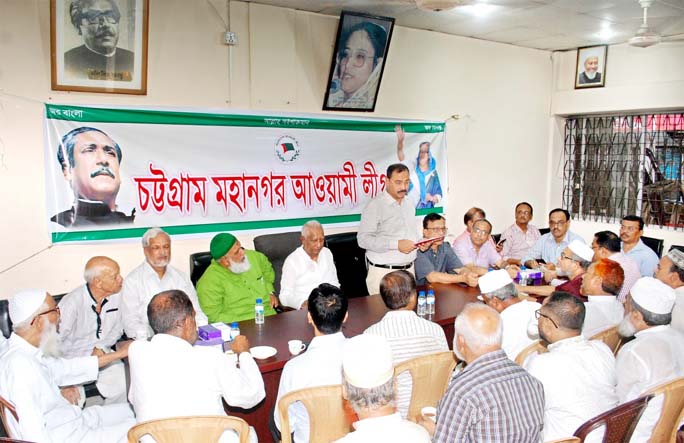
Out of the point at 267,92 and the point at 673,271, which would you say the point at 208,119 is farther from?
the point at 673,271

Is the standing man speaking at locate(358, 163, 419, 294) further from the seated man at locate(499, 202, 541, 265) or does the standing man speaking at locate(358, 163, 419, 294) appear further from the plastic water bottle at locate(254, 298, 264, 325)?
the seated man at locate(499, 202, 541, 265)

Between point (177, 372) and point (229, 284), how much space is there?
1746 millimetres

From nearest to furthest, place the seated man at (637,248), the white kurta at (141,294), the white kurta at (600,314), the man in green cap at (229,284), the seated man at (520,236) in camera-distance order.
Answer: the white kurta at (600,314) < the white kurta at (141,294) < the man in green cap at (229,284) < the seated man at (637,248) < the seated man at (520,236)

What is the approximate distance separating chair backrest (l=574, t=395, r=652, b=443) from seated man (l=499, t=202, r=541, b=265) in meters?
3.79

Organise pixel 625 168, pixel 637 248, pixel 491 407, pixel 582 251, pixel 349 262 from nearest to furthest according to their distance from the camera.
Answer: pixel 491 407 < pixel 582 251 < pixel 637 248 < pixel 349 262 < pixel 625 168

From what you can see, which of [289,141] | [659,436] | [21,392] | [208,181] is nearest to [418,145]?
[289,141]

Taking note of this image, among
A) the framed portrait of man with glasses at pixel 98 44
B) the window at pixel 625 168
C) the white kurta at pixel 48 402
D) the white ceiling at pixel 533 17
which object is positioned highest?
the white ceiling at pixel 533 17

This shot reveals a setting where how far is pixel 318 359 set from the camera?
7.61ft

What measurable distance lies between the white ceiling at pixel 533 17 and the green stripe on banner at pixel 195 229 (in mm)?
1886

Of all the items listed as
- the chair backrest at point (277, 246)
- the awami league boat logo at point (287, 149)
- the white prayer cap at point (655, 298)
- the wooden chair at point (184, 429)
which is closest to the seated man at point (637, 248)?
the white prayer cap at point (655, 298)

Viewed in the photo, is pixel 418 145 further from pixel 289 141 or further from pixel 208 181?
pixel 208 181

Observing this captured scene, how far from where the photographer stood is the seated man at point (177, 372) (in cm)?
211

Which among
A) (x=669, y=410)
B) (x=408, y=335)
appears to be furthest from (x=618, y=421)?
(x=408, y=335)

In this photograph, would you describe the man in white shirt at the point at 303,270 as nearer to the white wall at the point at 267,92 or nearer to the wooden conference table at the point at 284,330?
the wooden conference table at the point at 284,330
